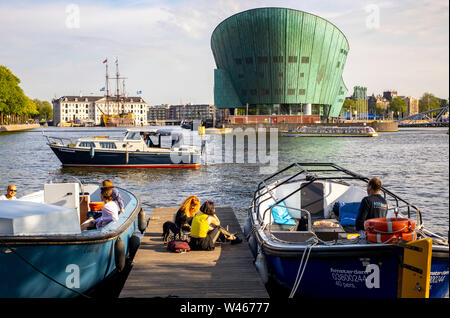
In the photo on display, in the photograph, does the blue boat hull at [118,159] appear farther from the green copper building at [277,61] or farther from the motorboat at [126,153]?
the green copper building at [277,61]

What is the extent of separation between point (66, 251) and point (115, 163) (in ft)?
78.3

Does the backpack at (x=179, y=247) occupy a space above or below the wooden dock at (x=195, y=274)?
above

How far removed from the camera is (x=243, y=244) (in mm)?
9859

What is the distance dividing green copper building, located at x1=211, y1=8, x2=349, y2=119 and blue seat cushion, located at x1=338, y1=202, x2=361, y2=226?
80747 millimetres

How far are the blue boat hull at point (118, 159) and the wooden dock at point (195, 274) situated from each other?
67.9 feet

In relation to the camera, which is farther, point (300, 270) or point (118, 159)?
point (118, 159)

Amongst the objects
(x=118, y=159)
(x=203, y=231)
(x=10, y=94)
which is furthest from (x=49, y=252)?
(x=10, y=94)

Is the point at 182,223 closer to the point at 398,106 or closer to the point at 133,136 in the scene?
the point at 133,136

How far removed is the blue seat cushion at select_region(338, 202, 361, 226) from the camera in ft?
32.1

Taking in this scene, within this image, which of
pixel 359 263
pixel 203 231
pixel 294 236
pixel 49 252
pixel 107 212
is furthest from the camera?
pixel 203 231

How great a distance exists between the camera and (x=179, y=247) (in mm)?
9016

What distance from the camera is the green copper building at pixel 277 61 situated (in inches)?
3428

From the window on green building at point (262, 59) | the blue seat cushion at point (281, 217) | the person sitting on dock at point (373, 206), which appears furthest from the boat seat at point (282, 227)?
the window on green building at point (262, 59)

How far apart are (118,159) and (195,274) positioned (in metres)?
23.3
